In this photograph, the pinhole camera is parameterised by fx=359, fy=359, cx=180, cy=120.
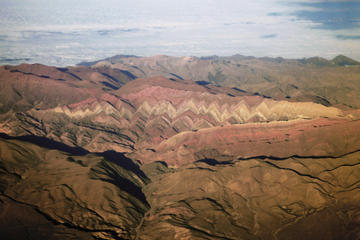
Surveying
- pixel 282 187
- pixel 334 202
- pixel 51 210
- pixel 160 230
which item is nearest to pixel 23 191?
pixel 51 210

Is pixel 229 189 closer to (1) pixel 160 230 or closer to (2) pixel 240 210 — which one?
(2) pixel 240 210

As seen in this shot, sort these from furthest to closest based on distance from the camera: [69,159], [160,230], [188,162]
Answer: [188,162], [69,159], [160,230]

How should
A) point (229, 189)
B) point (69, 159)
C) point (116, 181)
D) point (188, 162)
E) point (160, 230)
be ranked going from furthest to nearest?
1. point (188, 162)
2. point (69, 159)
3. point (116, 181)
4. point (229, 189)
5. point (160, 230)

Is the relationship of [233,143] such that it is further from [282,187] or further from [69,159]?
[69,159]

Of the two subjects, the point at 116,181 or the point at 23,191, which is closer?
the point at 23,191

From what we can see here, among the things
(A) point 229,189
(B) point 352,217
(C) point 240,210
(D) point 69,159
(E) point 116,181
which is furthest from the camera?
(D) point 69,159

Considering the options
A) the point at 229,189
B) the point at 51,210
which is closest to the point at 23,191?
the point at 51,210

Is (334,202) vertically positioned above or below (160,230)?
above

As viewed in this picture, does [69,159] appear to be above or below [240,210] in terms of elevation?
above

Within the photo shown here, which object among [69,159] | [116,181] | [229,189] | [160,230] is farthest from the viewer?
[69,159]
